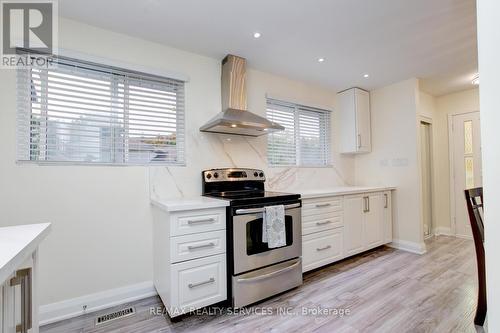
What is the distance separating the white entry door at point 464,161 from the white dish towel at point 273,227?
3630 mm

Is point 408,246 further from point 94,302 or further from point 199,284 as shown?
point 94,302

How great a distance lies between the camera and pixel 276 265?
217 centimetres

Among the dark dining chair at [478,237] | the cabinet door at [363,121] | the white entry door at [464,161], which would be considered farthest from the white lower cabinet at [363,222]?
the white entry door at [464,161]

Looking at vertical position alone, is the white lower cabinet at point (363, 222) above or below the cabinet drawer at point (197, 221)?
below

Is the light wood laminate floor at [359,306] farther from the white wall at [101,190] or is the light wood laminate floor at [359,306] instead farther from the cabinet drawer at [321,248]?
the white wall at [101,190]

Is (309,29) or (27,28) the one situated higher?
(309,29)

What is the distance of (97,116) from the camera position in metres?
2.12

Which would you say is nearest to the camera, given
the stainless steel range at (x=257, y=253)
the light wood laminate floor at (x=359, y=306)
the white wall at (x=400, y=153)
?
the light wood laminate floor at (x=359, y=306)

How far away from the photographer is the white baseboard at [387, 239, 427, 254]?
3.26m

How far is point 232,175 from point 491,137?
2.22 m

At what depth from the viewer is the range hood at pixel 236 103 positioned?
2424 mm

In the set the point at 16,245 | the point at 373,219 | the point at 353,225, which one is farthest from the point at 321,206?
the point at 16,245

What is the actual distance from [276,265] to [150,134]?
1750 millimetres

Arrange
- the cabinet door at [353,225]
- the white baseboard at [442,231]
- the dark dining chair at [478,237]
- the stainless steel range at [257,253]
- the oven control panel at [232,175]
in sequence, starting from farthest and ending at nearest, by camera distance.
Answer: the white baseboard at [442,231]
the cabinet door at [353,225]
the oven control panel at [232,175]
the stainless steel range at [257,253]
the dark dining chair at [478,237]
